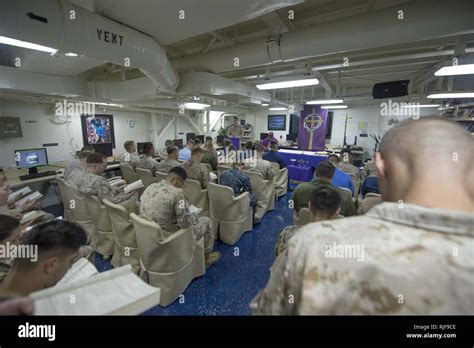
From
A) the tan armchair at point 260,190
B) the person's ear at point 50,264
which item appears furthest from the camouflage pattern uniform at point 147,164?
→ the person's ear at point 50,264

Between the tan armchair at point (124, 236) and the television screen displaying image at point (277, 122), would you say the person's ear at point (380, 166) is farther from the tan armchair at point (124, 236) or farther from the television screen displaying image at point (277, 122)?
the television screen displaying image at point (277, 122)

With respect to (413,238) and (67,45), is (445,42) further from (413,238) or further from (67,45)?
(67,45)

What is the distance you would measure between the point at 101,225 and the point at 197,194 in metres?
1.30

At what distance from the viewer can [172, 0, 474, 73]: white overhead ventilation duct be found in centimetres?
165

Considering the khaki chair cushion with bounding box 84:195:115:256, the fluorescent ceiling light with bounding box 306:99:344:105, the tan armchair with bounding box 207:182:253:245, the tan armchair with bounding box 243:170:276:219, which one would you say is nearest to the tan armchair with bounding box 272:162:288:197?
the tan armchair with bounding box 243:170:276:219

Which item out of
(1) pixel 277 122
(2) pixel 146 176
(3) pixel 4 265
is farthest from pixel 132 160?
(1) pixel 277 122

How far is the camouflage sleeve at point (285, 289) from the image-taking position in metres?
0.55

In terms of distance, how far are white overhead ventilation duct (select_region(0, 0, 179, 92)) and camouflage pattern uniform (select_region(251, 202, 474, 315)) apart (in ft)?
6.83

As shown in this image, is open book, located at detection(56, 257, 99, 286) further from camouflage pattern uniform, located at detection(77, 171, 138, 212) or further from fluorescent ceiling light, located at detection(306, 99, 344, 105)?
fluorescent ceiling light, located at detection(306, 99, 344, 105)

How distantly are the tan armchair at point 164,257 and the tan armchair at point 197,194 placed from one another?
3.70ft

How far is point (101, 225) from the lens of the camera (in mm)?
2467

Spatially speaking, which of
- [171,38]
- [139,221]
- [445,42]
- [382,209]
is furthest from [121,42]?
[445,42]

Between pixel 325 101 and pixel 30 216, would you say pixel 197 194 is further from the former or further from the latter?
pixel 325 101
